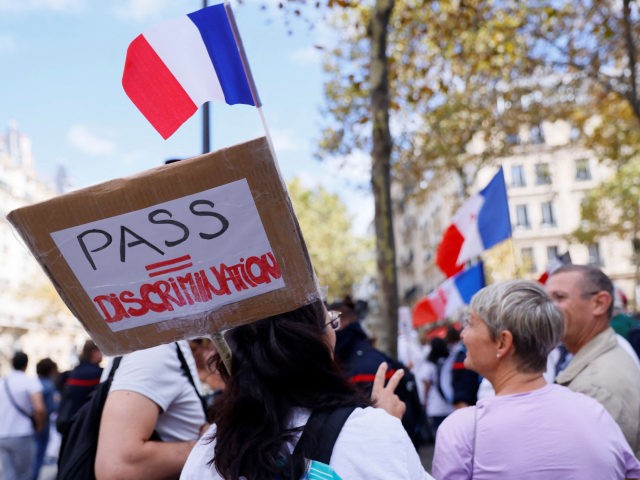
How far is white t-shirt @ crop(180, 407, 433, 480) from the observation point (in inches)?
70.9

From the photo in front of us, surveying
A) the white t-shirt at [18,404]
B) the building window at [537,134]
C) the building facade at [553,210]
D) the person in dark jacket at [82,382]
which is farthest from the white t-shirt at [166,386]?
the building facade at [553,210]

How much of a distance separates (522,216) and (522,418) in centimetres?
5086

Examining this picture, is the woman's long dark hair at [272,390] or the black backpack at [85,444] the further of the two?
the black backpack at [85,444]

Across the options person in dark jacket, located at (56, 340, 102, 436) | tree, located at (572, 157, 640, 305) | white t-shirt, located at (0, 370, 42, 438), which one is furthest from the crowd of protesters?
tree, located at (572, 157, 640, 305)

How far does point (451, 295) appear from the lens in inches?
284

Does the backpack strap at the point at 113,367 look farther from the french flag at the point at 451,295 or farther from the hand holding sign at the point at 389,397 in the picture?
the french flag at the point at 451,295

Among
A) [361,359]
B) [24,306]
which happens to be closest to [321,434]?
[361,359]

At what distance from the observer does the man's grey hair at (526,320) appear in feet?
8.65

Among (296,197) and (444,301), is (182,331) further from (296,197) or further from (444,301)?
(296,197)

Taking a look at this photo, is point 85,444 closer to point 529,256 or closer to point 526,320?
point 526,320

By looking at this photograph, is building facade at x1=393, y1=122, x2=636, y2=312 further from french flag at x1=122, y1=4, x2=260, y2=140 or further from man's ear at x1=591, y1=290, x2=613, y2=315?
french flag at x1=122, y1=4, x2=260, y2=140

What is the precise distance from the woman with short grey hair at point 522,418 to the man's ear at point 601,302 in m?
0.99

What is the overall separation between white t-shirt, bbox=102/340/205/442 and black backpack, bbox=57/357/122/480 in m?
0.10

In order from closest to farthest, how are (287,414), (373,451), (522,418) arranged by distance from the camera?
(373,451)
(287,414)
(522,418)
